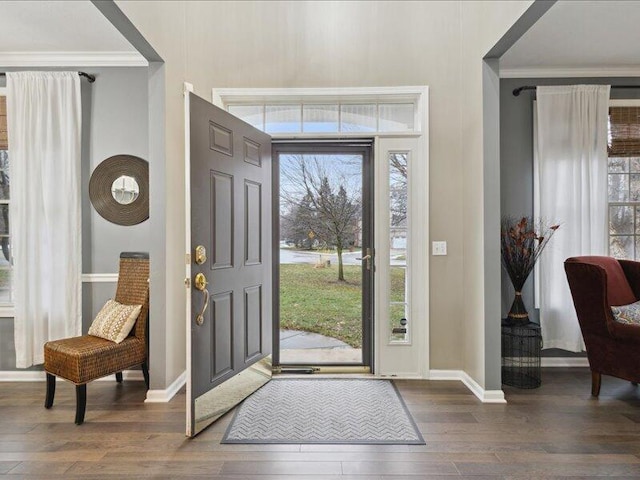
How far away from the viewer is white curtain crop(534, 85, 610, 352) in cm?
342

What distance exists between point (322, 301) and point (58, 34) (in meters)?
3.14

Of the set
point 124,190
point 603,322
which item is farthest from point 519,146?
point 124,190

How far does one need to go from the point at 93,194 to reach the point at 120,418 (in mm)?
1886

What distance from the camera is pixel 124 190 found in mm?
3316

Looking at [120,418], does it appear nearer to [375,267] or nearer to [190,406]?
[190,406]

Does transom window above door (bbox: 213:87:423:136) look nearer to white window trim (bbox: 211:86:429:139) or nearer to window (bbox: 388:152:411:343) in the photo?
white window trim (bbox: 211:86:429:139)

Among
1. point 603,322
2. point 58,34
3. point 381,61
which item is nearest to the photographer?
point 603,322

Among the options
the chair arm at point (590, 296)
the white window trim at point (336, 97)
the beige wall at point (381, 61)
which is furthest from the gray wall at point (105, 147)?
the chair arm at point (590, 296)

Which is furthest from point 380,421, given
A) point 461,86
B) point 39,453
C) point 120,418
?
point 461,86

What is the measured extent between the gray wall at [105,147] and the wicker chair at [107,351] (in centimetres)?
31

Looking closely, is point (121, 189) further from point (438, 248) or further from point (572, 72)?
point (572, 72)

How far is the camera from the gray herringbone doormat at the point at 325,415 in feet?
7.50

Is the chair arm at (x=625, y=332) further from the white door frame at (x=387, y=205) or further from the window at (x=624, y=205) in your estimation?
the white door frame at (x=387, y=205)

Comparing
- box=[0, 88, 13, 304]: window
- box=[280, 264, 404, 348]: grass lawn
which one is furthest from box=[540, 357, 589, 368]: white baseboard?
box=[0, 88, 13, 304]: window
